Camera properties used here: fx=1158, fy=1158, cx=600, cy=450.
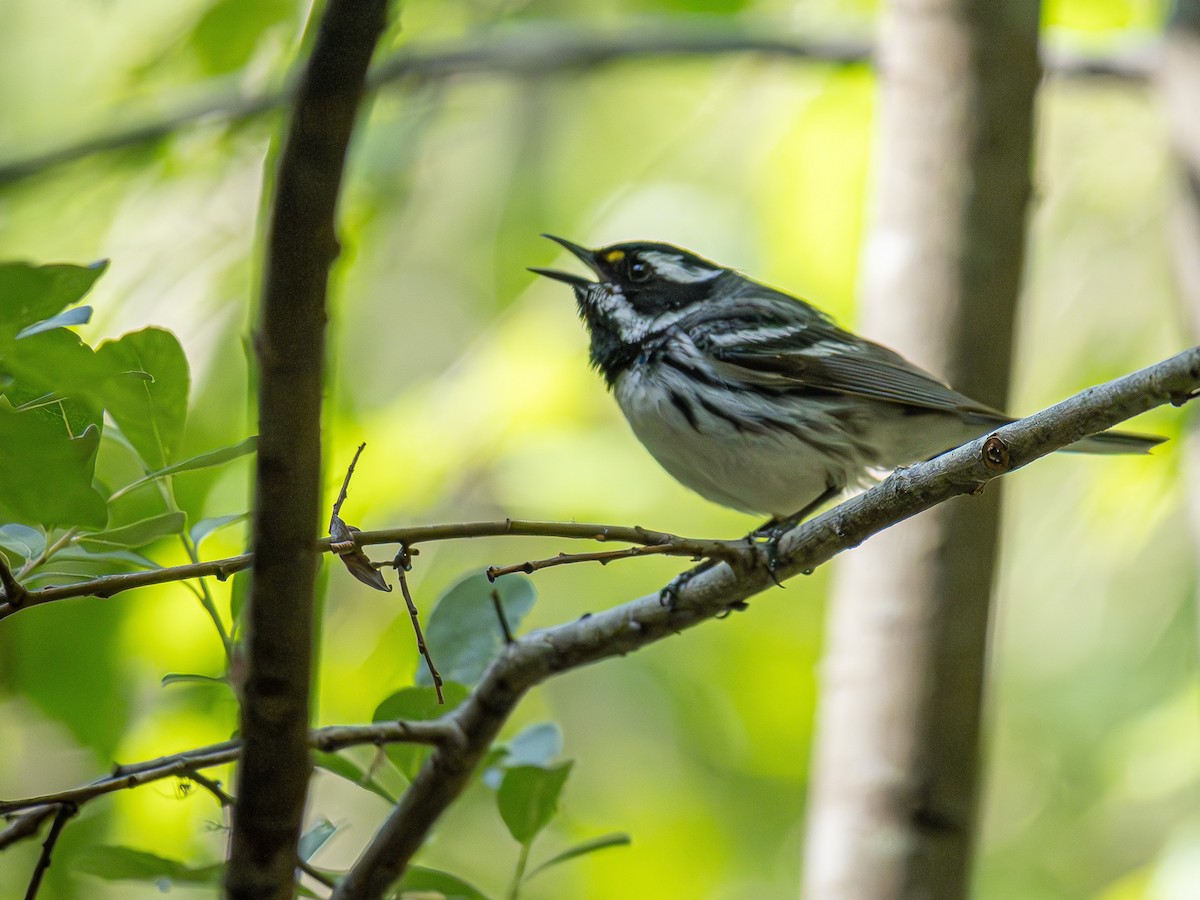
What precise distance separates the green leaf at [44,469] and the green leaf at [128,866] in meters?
0.69

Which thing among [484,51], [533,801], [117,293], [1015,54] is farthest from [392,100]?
[533,801]

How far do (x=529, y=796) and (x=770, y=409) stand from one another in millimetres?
1903

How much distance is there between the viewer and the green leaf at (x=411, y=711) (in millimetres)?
2164

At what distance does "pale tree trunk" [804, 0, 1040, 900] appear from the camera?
3.00 meters

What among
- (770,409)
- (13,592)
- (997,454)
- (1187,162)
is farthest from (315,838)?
(1187,162)

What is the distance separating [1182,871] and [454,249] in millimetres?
4248

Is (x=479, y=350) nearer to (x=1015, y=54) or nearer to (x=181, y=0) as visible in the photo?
(x=181, y=0)

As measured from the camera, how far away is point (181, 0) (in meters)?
4.88

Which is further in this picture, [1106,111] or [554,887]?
[1106,111]

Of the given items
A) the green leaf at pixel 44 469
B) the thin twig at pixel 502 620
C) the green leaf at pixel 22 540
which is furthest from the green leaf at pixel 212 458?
the thin twig at pixel 502 620

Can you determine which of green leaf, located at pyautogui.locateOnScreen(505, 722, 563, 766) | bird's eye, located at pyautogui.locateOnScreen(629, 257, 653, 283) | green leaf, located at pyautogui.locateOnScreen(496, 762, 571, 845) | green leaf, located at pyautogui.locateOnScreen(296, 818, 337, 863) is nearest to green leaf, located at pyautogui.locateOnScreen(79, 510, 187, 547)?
green leaf, located at pyautogui.locateOnScreen(296, 818, 337, 863)

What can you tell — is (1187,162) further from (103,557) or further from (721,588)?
(103,557)

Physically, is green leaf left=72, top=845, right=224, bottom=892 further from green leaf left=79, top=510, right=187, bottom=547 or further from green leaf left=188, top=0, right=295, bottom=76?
green leaf left=188, top=0, right=295, bottom=76

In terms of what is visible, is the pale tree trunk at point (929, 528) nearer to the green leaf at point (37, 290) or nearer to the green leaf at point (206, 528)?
the green leaf at point (206, 528)
